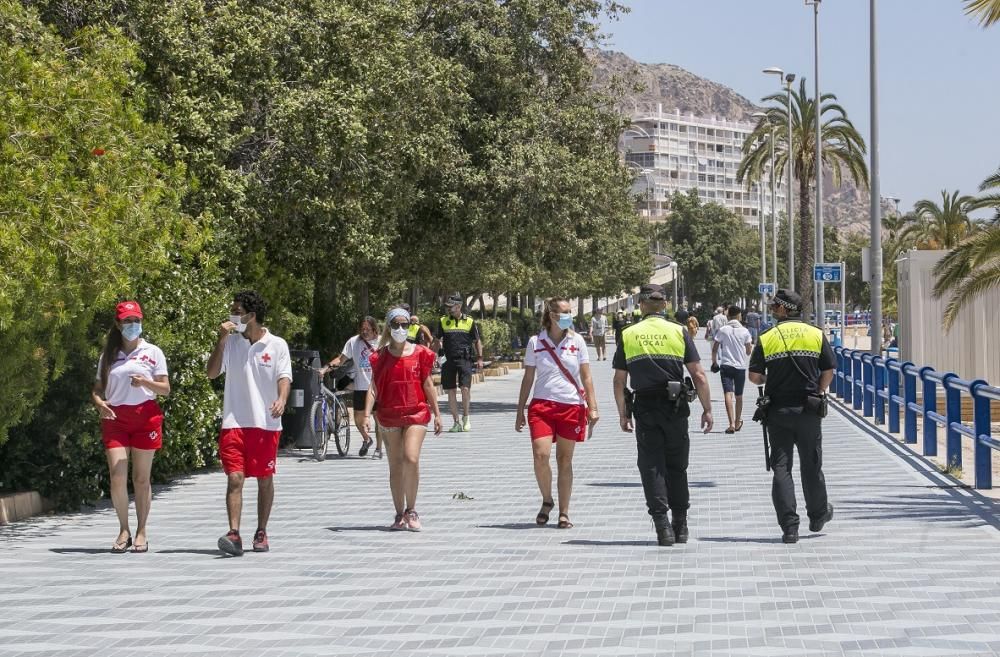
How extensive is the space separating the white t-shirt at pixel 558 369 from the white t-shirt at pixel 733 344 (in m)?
9.38

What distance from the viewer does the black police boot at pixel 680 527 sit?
10.6 metres

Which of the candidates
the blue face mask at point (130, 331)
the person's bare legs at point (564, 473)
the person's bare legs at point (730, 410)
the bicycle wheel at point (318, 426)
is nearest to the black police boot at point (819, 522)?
the person's bare legs at point (564, 473)

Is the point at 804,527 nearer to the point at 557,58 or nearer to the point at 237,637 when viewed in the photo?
the point at 237,637

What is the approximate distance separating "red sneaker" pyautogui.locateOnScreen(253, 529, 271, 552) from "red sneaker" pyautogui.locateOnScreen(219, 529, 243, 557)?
0.69 feet

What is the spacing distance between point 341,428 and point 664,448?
8.72 metres

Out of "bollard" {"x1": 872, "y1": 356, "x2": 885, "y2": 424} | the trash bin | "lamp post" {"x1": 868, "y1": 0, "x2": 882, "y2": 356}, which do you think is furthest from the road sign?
the trash bin

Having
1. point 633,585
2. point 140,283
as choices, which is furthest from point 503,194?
point 633,585

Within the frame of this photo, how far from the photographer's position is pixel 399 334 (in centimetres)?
1165

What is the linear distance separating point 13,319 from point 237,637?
4475 millimetres

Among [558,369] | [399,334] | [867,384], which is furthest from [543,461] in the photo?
[867,384]

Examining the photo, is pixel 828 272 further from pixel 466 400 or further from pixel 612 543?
pixel 612 543

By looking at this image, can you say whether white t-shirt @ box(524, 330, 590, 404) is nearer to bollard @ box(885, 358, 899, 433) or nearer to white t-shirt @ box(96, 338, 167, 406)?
white t-shirt @ box(96, 338, 167, 406)

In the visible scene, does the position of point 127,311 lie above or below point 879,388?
above

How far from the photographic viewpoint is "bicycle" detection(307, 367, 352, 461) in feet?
59.4
